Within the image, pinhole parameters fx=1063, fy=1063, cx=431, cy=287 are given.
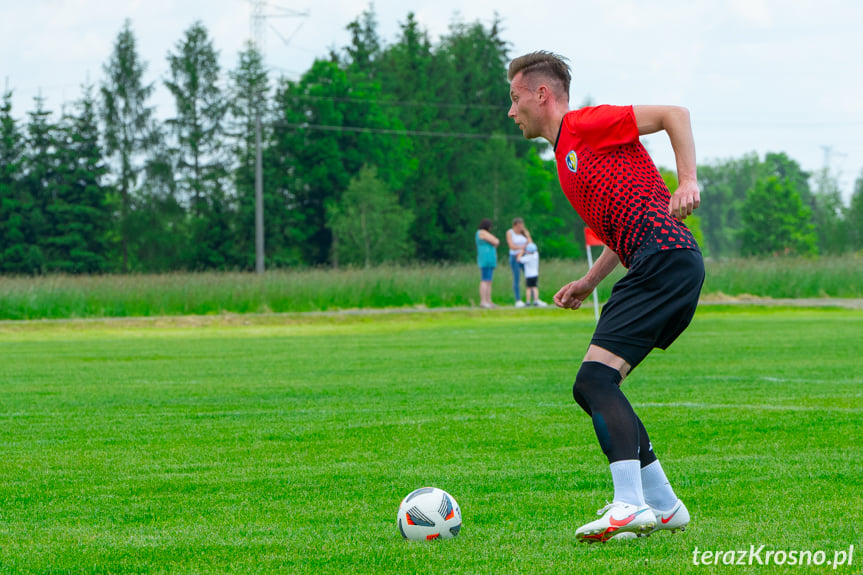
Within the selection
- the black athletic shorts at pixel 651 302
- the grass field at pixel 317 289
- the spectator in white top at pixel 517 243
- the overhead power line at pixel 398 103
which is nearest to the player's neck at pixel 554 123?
the black athletic shorts at pixel 651 302

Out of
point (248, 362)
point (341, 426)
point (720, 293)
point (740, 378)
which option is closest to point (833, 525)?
point (341, 426)

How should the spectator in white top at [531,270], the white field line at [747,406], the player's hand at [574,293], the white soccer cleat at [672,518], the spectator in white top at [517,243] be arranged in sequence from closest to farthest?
the white soccer cleat at [672,518]
the player's hand at [574,293]
the white field line at [747,406]
the spectator in white top at [517,243]
the spectator in white top at [531,270]

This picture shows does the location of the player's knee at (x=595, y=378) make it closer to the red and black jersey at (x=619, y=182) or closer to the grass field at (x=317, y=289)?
the red and black jersey at (x=619, y=182)

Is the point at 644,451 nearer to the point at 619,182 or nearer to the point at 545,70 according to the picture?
the point at 619,182

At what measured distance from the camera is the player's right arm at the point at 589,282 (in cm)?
495

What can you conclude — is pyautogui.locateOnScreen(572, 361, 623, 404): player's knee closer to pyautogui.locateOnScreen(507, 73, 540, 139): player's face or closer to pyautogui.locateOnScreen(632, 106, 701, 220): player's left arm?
pyautogui.locateOnScreen(632, 106, 701, 220): player's left arm

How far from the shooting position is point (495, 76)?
285ft

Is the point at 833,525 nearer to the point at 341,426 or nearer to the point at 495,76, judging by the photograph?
the point at 341,426

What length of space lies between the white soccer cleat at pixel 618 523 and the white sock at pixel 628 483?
3cm

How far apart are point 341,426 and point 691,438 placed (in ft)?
8.96

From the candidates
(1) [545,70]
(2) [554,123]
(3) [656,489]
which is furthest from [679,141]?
(3) [656,489]

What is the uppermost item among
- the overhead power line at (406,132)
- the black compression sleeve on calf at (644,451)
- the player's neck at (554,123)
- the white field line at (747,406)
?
the overhead power line at (406,132)

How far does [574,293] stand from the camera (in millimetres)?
5281

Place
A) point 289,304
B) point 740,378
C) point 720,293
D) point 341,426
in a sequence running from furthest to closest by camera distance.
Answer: point 720,293
point 289,304
point 740,378
point 341,426
